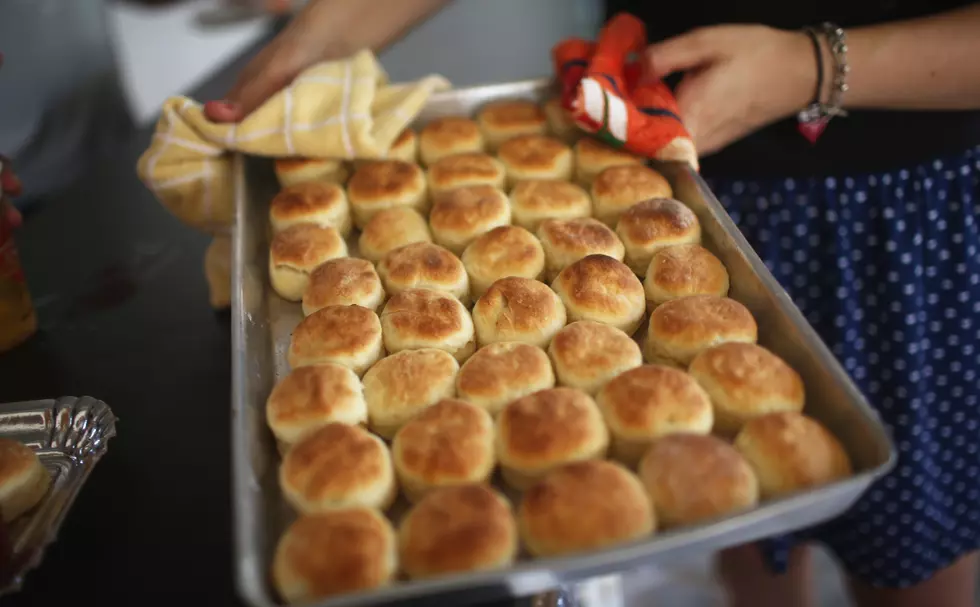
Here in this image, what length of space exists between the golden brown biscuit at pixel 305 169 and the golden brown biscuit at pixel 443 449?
2.04 ft

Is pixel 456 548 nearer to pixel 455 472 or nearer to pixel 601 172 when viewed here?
pixel 455 472

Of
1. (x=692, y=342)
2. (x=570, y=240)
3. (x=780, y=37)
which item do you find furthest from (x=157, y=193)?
(x=780, y=37)

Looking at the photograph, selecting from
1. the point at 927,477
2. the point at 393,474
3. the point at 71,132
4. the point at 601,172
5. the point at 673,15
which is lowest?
the point at 927,477

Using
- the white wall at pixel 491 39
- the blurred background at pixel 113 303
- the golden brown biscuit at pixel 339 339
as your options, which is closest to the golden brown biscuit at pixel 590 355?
the golden brown biscuit at pixel 339 339

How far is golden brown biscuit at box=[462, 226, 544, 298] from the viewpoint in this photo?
1.07m

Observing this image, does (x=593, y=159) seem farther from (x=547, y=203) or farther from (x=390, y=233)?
(x=390, y=233)

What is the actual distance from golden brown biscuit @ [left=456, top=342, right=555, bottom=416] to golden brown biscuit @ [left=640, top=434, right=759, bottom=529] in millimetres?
173

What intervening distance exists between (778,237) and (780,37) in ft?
1.15

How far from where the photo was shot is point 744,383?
2.70 feet

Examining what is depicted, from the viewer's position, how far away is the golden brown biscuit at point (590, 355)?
88 cm

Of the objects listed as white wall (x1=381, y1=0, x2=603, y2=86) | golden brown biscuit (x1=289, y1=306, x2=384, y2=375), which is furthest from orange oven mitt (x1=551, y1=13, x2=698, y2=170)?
white wall (x1=381, y1=0, x2=603, y2=86)

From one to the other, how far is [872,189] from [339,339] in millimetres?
918

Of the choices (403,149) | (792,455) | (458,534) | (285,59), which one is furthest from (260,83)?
(792,455)

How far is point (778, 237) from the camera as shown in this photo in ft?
4.41
